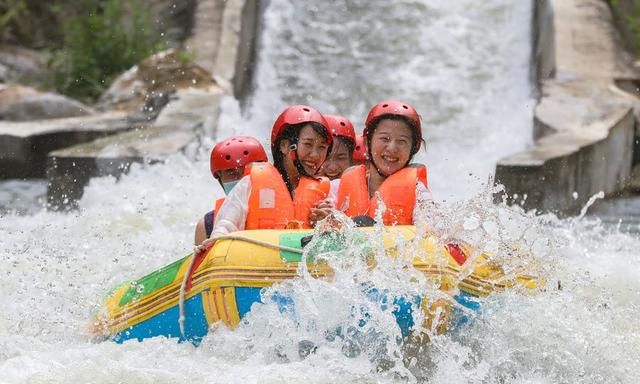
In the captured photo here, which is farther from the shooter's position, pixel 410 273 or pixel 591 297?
pixel 591 297

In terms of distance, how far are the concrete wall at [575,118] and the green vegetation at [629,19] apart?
0.50ft

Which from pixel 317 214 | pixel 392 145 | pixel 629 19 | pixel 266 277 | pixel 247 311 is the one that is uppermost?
pixel 629 19

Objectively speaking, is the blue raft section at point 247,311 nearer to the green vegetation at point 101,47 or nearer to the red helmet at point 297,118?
the red helmet at point 297,118

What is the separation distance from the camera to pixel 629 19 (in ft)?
41.5

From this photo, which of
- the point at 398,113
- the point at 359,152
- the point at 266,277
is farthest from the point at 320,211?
the point at 359,152

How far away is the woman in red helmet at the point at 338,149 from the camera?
6.08 metres

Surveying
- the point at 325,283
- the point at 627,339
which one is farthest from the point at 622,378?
the point at 325,283

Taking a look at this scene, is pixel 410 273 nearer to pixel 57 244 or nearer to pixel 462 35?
pixel 57 244


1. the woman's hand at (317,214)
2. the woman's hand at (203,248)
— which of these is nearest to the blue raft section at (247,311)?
the woman's hand at (203,248)

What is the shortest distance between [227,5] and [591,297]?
8.23 m

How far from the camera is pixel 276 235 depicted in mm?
4668

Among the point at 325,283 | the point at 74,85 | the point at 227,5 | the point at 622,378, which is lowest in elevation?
Result: the point at 622,378

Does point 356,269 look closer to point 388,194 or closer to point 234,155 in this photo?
point 388,194

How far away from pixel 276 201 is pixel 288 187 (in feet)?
0.91
